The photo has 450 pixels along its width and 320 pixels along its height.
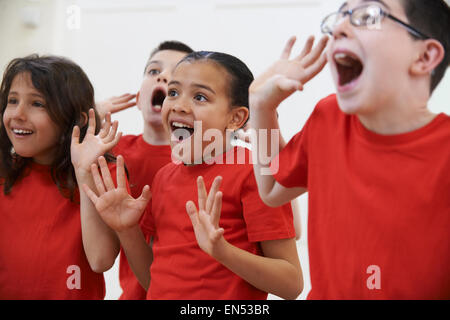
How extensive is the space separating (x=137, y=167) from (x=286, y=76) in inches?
22.2

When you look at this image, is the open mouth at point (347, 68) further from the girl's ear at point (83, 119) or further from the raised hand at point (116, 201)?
the girl's ear at point (83, 119)

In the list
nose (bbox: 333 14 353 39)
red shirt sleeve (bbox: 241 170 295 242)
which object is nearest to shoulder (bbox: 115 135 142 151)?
red shirt sleeve (bbox: 241 170 295 242)

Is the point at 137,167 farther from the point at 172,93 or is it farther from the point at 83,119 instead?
the point at 172,93

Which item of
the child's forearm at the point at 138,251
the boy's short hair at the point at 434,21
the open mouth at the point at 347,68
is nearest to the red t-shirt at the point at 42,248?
the child's forearm at the point at 138,251

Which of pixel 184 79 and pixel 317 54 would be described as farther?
pixel 184 79

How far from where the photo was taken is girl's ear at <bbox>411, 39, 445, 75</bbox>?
66cm

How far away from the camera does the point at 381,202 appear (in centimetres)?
65

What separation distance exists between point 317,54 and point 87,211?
53 centimetres

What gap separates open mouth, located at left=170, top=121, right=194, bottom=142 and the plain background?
425mm

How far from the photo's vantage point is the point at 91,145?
96 cm

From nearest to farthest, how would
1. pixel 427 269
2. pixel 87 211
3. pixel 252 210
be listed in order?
pixel 427 269 < pixel 252 210 < pixel 87 211

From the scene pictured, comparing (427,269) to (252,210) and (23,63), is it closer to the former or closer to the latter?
(252,210)

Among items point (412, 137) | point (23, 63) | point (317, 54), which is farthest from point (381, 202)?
point (23, 63)

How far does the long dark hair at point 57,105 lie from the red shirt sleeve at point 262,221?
342mm
